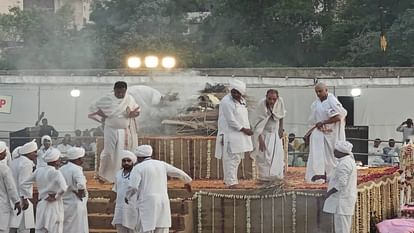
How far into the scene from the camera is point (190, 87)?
59.0ft

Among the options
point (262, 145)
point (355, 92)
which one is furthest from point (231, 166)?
point (355, 92)

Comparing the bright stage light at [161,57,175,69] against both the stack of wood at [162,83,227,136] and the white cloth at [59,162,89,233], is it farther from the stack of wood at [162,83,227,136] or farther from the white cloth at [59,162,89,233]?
the white cloth at [59,162,89,233]

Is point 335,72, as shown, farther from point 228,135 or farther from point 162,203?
point 162,203

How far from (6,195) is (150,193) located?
2211 mm

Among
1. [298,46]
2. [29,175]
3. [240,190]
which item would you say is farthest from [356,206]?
[298,46]

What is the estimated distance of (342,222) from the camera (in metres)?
11.5

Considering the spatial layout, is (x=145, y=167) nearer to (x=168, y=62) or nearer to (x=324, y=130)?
(x=324, y=130)

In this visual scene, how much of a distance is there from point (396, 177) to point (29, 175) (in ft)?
19.5

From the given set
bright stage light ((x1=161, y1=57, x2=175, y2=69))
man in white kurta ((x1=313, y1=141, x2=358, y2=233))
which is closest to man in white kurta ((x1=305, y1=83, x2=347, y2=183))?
man in white kurta ((x1=313, y1=141, x2=358, y2=233))

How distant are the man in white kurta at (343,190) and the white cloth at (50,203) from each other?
3362mm

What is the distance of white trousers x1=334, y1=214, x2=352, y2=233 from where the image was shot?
37.6ft

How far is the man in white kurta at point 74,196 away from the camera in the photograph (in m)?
11.4

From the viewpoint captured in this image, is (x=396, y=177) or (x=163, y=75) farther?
(x=163, y=75)

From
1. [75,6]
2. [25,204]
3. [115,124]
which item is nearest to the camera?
[25,204]
